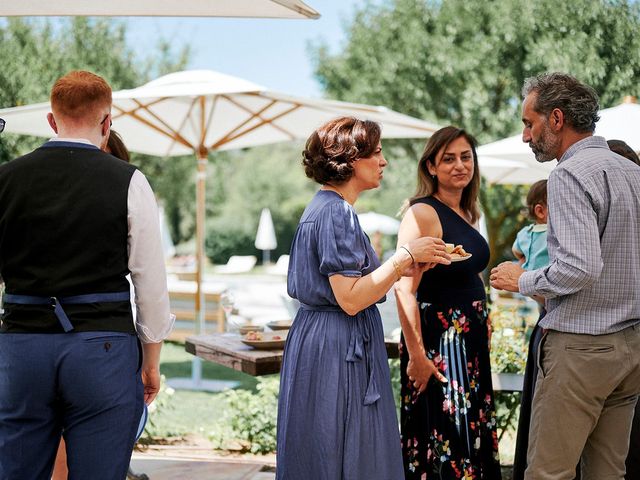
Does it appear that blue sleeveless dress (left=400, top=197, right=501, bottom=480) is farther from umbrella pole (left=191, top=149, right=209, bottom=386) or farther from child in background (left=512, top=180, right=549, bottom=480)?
umbrella pole (left=191, top=149, right=209, bottom=386)

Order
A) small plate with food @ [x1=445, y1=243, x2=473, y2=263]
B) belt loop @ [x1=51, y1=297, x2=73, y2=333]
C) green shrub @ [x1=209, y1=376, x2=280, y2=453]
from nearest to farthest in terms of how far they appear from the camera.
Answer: belt loop @ [x1=51, y1=297, x2=73, y2=333]
small plate with food @ [x1=445, y1=243, x2=473, y2=263]
green shrub @ [x1=209, y1=376, x2=280, y2=453]

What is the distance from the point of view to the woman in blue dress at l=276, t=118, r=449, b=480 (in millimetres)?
2541

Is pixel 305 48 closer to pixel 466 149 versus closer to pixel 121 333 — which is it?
pixel 466 149

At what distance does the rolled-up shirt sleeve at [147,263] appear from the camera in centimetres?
220

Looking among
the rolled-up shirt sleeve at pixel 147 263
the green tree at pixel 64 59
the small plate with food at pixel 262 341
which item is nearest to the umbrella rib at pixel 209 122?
the green tree at pixel 64 59

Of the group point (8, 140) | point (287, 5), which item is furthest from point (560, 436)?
point (8, 140)

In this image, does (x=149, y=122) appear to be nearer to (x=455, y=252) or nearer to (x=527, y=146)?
(x=527, y=146)

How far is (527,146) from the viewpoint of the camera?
18.6ft

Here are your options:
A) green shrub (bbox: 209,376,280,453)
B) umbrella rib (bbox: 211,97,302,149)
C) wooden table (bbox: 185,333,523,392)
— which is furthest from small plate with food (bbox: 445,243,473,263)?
umbrella rib (bbox: 211,97,302,149)

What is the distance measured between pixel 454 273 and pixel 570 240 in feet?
2.68

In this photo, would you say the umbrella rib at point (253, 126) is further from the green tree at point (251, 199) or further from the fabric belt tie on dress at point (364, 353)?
the green tree at point (251, 199)

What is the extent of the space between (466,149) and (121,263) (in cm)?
177

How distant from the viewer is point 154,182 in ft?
63.5

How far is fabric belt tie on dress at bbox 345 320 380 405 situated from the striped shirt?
577 millimetres
